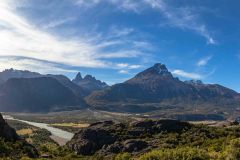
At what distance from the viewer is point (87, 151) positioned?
389 feet

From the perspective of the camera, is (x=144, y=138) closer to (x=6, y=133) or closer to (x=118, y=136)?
(x=118, y=136)

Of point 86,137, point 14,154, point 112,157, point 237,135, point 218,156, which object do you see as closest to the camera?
point 218,156

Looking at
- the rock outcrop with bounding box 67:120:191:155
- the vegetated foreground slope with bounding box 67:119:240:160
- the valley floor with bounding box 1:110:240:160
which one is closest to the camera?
the valley floor with bounding box 1:110:240:160

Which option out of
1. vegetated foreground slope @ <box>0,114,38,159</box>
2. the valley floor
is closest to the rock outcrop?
the valley floor

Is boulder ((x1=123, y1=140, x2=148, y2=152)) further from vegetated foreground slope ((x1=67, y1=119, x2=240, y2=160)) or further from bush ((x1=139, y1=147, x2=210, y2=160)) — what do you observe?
bush ((x1=139, y1=147, x2=210, y2=160))

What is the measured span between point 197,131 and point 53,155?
42.6 m

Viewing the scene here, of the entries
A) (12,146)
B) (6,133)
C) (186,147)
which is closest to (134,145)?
(186,147)

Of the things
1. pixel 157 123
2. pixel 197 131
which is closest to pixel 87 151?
pixel 157 123

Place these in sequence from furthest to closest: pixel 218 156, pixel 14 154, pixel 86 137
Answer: pixel 86 137 < pixel 14 154 < pixel 218 156

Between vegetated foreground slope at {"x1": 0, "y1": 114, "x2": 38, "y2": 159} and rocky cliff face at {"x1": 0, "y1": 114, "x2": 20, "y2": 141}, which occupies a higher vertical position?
rocky cliff face at {"x1": 0, "y1": 114, "x2": 20, "y2": 141}

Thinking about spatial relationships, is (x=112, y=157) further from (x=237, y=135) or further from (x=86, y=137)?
(x=237, y=135)

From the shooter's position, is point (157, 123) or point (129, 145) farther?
point (157, 123)

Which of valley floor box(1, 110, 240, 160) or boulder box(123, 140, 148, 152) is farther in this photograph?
boulder box(123, 140, 148, 152)

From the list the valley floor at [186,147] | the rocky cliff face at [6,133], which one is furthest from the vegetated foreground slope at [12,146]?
the valley floor at [186,147]
